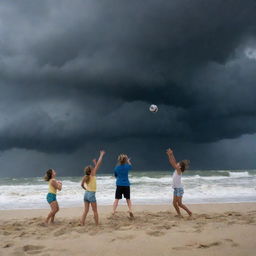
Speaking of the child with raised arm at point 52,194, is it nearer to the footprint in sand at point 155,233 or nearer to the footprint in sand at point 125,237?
the footprint in sand at point 125,237

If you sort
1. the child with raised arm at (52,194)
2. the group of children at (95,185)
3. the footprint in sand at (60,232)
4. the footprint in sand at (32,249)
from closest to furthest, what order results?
the footprint in sand at (32,249) < the footprint in sand at (60,232) < the group of children at (95,185) < the child with raised arm at (52,194)

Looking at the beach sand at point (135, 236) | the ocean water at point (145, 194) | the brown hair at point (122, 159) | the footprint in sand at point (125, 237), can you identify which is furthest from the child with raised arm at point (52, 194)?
the ocean water at point (145, 194)

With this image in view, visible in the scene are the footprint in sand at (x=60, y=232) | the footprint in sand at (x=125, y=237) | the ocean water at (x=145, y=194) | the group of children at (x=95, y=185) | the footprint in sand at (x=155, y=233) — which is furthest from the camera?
the ocean water at (x=145, y=194)

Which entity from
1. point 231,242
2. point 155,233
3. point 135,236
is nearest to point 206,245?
point 231,242

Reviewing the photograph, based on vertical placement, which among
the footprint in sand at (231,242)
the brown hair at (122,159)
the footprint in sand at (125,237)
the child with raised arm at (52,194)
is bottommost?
the footprint in sand at (125,237)

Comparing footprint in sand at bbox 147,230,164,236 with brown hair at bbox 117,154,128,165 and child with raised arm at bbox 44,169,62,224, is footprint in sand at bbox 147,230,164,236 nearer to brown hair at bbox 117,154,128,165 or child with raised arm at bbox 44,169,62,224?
brown hair at bbox 117,154,128,165

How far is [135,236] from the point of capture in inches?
230

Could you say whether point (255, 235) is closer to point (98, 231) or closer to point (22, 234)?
point (98, 231)

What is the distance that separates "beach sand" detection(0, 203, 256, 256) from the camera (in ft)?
16.3

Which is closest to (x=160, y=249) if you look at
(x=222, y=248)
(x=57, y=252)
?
(x=222, y=248)

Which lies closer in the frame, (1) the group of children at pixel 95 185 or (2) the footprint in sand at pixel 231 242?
(2) the footprint in sand at pixel 231 242

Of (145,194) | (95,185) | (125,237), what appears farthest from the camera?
(145,194)

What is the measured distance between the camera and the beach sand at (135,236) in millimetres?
4978

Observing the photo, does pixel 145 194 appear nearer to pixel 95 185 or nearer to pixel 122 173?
pixel 122 173
